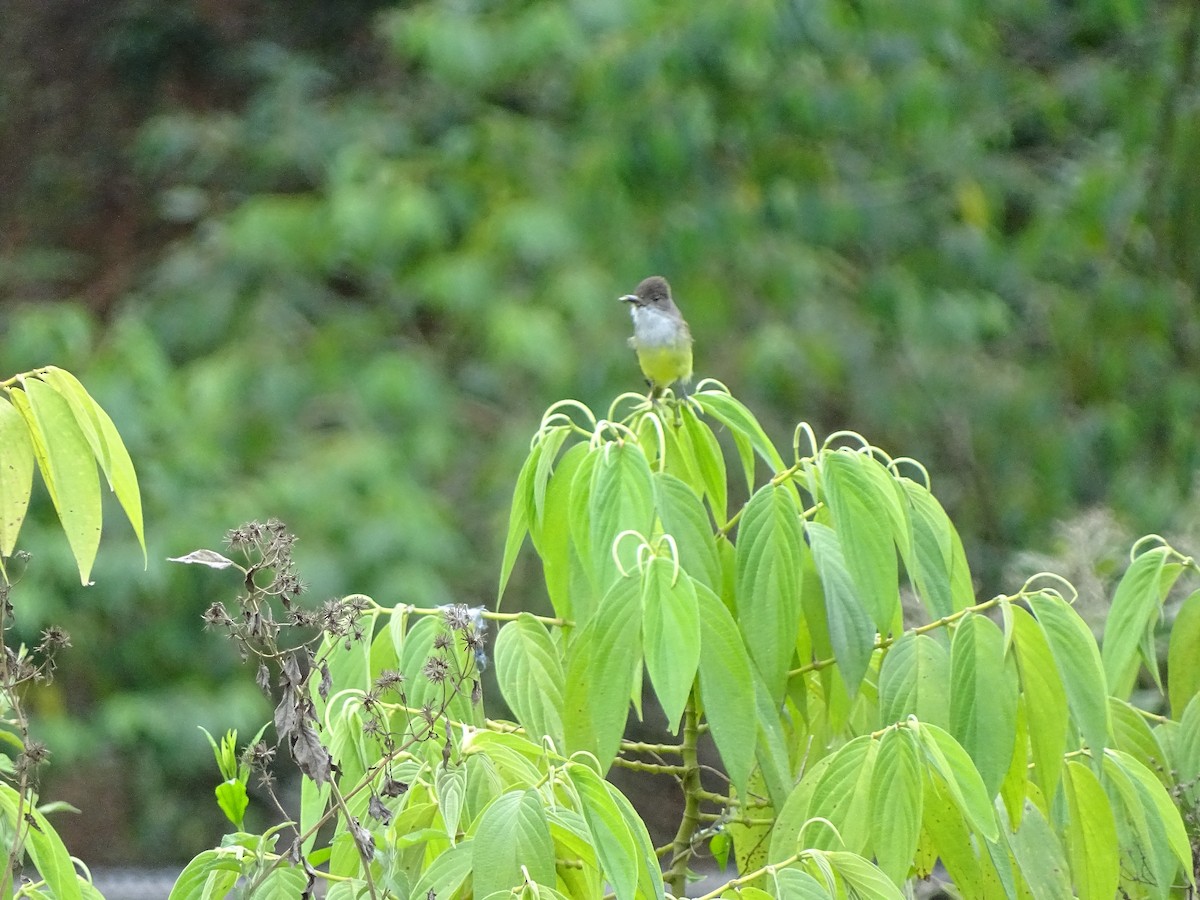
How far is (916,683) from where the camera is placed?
1346 millimetres

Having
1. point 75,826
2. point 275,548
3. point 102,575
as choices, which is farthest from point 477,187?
point 275,548

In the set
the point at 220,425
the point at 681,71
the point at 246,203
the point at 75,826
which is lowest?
the point at 75,826

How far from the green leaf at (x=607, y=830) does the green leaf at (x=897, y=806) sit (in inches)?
8.0

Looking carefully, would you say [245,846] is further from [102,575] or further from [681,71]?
[681,71]

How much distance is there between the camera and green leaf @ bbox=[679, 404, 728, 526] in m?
1.59

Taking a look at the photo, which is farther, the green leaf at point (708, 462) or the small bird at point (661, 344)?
the small bird at point (661, 344)

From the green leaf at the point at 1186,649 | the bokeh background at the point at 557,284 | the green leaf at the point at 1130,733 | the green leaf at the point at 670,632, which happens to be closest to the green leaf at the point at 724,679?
the green leaf at the point at 670,632

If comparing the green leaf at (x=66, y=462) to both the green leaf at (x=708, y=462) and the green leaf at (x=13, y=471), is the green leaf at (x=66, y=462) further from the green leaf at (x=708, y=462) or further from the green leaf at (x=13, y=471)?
the green leaf at (x=708, y=462)

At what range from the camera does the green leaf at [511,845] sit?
3.62ft

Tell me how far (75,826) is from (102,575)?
158 cm

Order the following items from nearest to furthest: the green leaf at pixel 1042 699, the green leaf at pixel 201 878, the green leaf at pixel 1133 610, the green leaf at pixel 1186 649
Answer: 1. the green leaf at pixel 201 878
2. the green leaf at pixel 1042 699
3. the green leaf at pixel 1133 610
4. the green leaf at pixel 1186 649

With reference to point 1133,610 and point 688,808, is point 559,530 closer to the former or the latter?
point 688,808

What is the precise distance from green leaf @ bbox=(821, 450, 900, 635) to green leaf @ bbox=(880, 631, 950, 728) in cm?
3

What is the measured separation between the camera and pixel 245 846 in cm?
120
